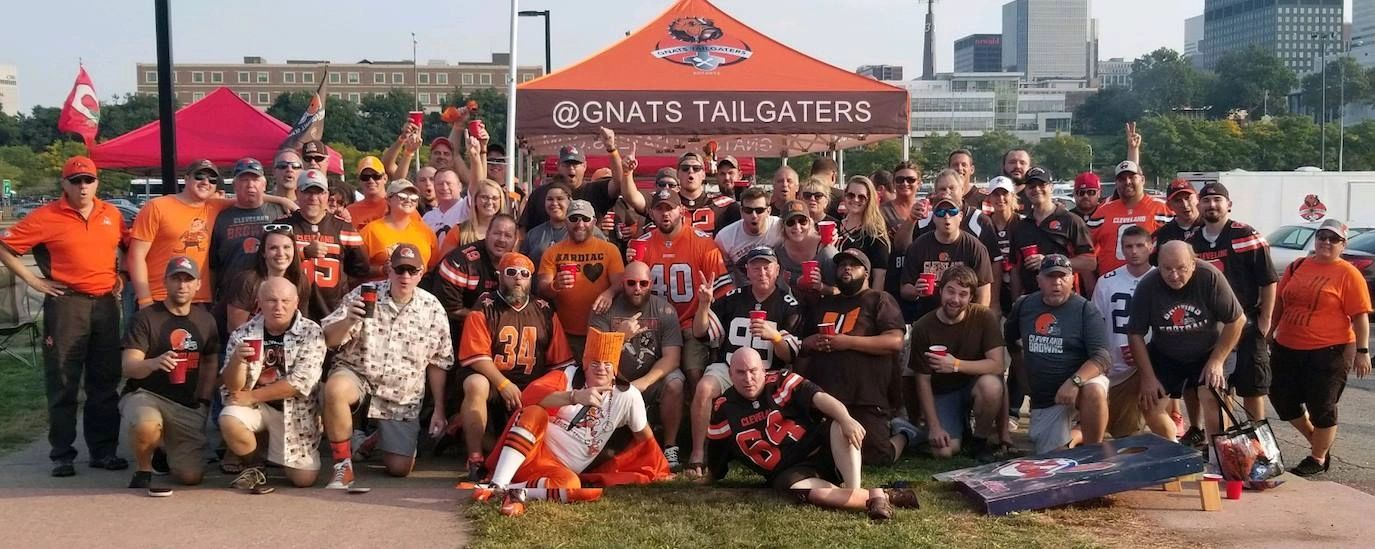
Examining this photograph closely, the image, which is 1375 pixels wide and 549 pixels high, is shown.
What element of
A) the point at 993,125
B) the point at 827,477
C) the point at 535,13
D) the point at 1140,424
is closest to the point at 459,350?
the point at 827,477

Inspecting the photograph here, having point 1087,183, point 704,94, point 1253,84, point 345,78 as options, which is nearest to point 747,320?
point 1087,183

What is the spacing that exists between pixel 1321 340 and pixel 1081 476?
209 cm

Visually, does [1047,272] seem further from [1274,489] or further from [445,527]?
[445,527]

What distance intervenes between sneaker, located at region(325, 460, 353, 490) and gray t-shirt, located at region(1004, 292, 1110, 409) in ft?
13.6

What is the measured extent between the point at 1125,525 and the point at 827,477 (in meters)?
1.52

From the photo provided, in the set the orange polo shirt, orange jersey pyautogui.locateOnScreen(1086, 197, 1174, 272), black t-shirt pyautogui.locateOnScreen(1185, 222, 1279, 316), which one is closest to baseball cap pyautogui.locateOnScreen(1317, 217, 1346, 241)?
black t-shirt pyautogui.locateOnScreen(1185, 222, 1279, 316)

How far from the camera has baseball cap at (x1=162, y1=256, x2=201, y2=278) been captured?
6164 mm

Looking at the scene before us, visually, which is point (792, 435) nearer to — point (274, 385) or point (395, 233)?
point (274, 385)

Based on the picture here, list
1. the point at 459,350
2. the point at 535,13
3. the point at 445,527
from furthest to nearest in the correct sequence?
the point at 535,13 → the point at 459,350 → the point at 445,527

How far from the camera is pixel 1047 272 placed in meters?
6.76

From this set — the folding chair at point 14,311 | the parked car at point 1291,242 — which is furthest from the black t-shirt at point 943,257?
the parked car at point 1291,242

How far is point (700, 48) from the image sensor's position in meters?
11.7

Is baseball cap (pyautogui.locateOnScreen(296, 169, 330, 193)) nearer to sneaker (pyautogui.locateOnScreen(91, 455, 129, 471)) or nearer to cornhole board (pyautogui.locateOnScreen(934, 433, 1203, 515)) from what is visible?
sneaker (pyautogui.locateOnScreen(91, 455, 129, 471))

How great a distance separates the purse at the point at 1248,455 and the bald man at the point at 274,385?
5072 mm
